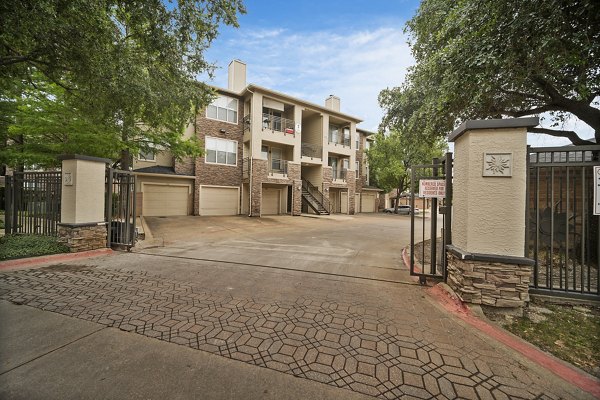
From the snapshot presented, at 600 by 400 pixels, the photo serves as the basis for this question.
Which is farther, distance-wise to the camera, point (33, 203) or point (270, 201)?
point (270, 201)

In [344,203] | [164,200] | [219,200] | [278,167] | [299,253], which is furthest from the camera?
[344,203]

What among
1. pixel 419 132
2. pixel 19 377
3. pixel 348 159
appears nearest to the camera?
pixel 19 377

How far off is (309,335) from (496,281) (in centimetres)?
281

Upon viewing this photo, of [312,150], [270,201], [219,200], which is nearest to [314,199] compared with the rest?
[270,201]

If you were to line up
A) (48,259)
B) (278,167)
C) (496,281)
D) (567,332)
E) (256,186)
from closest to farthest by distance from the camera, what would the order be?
(567,332) → (496,281) → (48,259) → (256,186) → (278,167)

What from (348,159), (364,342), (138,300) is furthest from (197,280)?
(348,159)

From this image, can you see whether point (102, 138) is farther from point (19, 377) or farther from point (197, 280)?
point (19, 377)

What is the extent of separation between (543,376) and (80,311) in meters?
5.40

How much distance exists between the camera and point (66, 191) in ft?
22.4

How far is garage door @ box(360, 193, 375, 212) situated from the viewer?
109 ft

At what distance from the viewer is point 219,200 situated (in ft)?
65.8

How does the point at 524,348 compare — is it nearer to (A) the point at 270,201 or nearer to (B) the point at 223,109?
(A) the point at 270,201

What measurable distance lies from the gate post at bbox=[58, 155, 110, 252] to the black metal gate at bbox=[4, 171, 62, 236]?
790mm

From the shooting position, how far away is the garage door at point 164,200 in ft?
58.4
